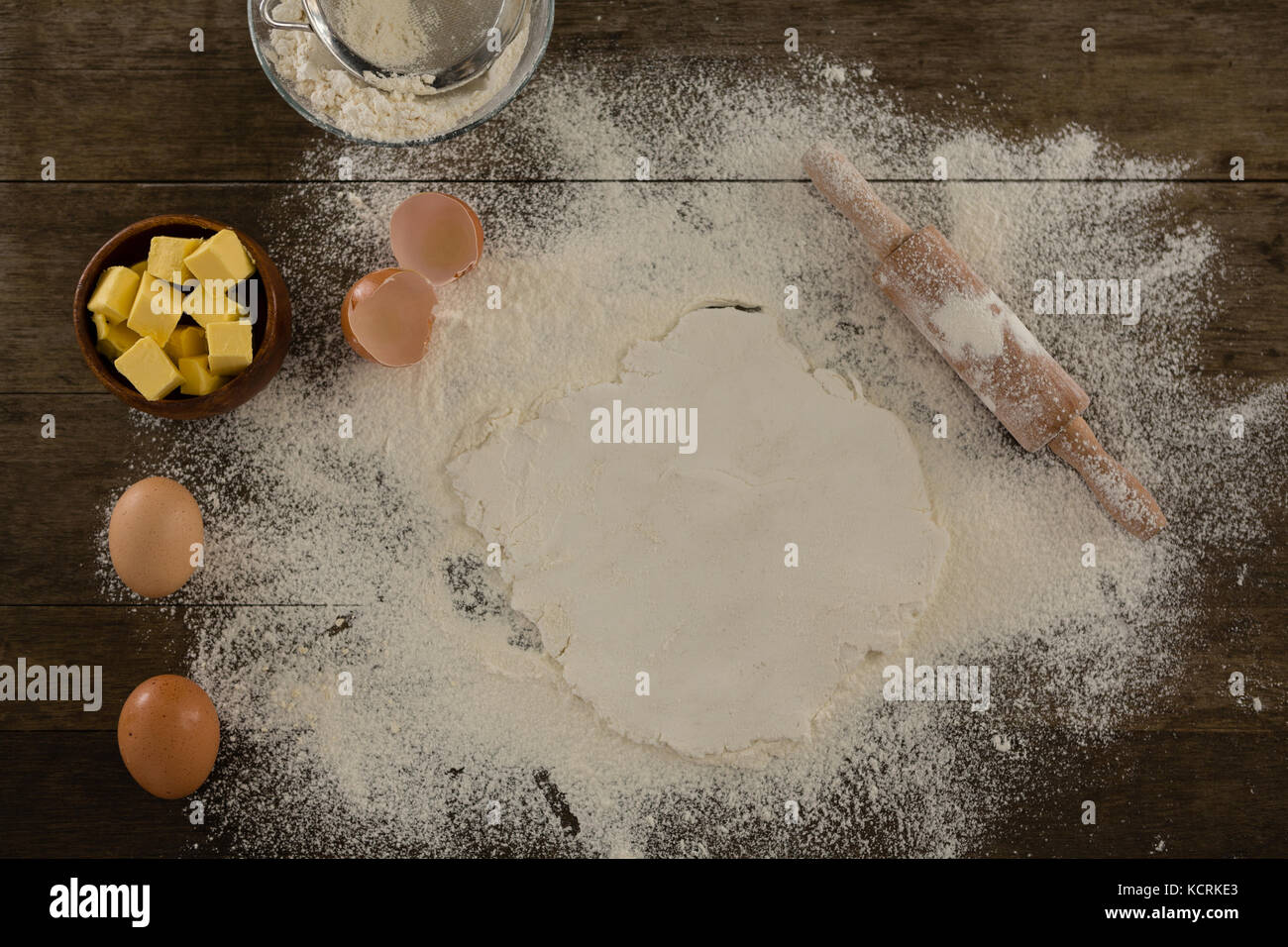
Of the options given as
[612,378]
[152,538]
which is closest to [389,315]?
[612,378]

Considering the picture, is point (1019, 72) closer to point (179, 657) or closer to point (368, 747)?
point (368, 747)

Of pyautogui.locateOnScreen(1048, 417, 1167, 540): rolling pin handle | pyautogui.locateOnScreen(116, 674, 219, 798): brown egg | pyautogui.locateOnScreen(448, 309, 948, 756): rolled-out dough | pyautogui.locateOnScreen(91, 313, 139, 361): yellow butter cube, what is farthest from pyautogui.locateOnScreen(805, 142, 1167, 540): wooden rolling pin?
pyautogui.locateOnScreen(116, 674, 219, 798): brown egg

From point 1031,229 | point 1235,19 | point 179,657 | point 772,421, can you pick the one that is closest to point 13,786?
point 179,657

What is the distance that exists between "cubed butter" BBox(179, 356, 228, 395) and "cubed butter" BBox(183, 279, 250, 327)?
58mm

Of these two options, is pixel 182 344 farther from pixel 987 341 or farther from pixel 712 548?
pixel 987 341

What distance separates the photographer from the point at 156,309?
3.94ft

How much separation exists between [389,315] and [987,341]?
0.92 m

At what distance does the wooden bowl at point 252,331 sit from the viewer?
3.93 ft

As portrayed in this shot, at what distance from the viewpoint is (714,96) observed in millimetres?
1376

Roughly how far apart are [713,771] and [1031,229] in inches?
40.7

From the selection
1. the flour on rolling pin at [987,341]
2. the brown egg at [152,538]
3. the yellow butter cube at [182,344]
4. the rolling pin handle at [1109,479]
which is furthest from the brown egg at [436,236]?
the rolling pin handle at [1109,479]

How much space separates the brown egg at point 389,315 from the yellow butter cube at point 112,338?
30 cm

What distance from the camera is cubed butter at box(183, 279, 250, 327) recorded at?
1210mm

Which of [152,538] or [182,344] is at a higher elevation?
[182,344]
